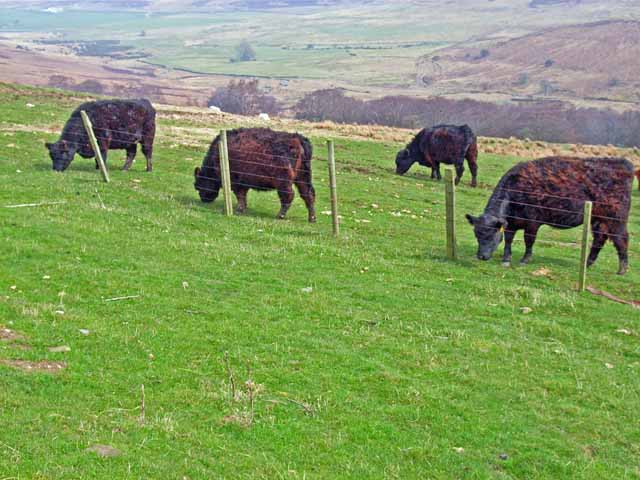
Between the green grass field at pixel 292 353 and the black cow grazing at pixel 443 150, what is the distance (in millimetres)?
14373

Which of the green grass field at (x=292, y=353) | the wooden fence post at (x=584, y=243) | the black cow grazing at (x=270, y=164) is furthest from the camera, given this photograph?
the black cow grazing at (x=270, y=164)

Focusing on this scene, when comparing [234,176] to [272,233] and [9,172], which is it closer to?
[272,233]

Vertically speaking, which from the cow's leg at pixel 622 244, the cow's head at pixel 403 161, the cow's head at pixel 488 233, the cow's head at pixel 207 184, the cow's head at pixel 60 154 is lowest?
the cow's head at pixel 403 161

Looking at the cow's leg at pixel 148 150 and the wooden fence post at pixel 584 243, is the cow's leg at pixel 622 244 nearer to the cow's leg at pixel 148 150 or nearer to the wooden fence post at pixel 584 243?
the wooden fence post at pixel 584 243

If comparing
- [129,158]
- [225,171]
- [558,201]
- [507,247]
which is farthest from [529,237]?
[129,158]

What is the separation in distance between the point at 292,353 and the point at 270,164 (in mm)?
10336

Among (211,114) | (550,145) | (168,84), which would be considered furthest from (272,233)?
(168,84)

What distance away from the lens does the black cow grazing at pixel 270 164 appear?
2133 cm

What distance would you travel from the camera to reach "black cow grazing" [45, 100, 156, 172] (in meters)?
25.3

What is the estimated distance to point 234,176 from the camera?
70.8 feet

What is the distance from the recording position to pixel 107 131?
2569cm

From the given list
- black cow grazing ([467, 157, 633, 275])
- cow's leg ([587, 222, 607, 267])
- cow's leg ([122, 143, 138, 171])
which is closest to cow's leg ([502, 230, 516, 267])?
black cow grazing ([467, 157, 633, 275])

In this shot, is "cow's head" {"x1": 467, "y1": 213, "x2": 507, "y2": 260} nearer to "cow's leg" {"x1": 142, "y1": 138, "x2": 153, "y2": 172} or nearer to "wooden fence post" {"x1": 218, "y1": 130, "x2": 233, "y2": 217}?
"wooden fence post" {"x1": 218, "y1": 130, "x2": 233, "y2": 217}

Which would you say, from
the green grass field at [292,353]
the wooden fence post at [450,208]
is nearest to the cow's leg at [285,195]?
the green grass field at [292,353]
